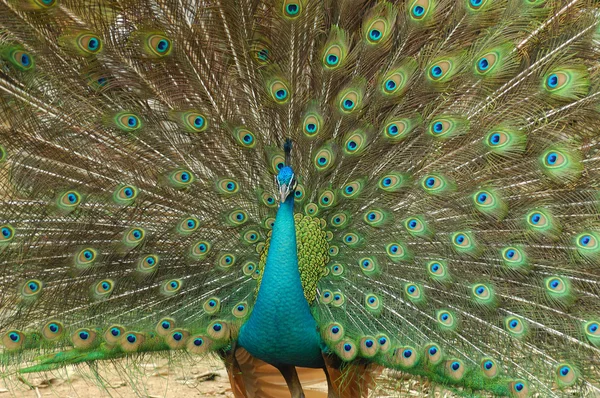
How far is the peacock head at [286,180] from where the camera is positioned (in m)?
2.54

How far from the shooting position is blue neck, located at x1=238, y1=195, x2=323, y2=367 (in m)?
2.75

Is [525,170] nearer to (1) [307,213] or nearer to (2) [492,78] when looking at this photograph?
(2) [492,78]

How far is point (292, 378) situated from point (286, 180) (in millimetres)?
1105

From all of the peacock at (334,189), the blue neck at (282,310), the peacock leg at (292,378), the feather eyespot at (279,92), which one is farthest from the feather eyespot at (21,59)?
the peacock leg at (292,378)

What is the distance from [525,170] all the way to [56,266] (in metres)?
2.00

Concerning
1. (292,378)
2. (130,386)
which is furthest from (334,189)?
(130,386)

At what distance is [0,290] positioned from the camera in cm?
281

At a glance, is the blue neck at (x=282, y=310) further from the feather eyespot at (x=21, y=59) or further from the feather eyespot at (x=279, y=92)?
the feather eyespot at (x=21, y=59)

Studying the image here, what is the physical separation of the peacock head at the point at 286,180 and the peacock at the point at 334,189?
61mm

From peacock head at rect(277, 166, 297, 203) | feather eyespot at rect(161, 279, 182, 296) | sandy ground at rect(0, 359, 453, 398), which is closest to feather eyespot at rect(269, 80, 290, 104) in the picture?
peacock head at rect(277, 166, 297, 203)

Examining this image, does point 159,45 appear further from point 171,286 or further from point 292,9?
point 171,286

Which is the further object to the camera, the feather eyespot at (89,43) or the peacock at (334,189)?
the peacock at (334,189)

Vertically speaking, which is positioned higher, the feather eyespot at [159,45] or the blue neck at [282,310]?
the feather eyespot at [159,45]

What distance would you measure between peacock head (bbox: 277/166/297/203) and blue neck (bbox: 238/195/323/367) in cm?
12
